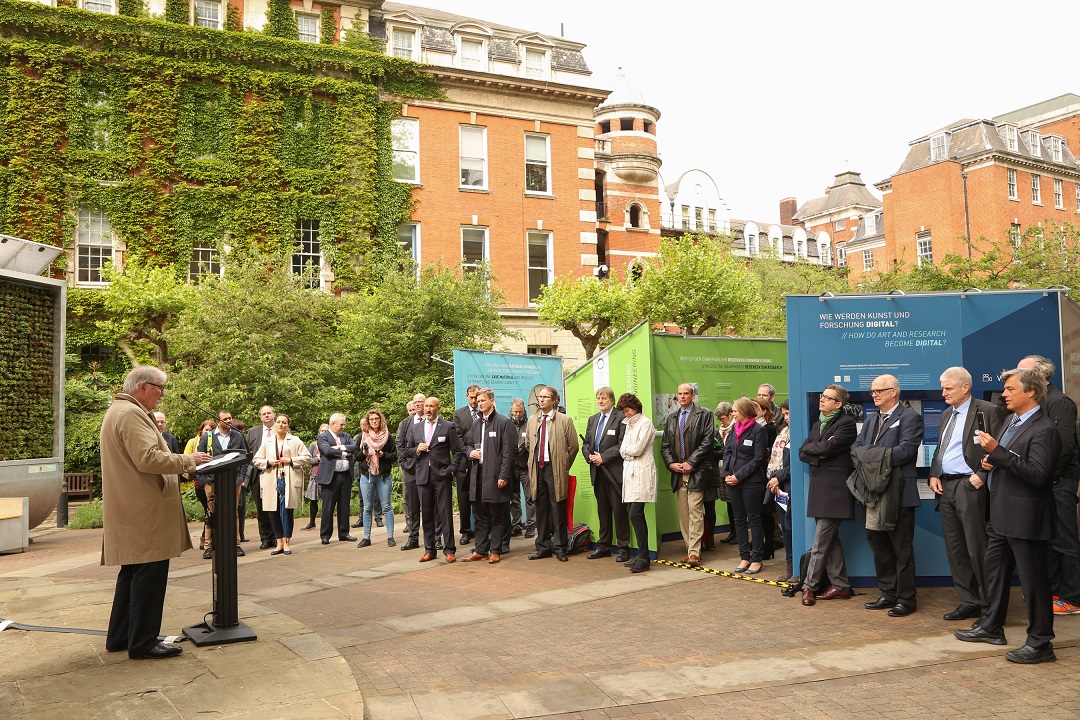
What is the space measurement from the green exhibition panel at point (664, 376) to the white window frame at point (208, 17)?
2050 cm

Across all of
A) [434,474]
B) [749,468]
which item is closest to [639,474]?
[749,468]

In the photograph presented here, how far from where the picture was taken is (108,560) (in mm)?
5633

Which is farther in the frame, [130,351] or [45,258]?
[130,351]

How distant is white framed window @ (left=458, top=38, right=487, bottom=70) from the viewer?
97.7 feet

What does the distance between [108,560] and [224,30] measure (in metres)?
24.5

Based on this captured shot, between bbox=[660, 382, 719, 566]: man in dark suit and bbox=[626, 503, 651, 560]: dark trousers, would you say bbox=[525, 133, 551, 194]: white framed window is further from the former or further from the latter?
bbox=[626, 503, 651, 560]: dark trousers

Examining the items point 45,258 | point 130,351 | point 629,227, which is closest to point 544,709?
point 45,258

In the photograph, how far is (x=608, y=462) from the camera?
9.99 m

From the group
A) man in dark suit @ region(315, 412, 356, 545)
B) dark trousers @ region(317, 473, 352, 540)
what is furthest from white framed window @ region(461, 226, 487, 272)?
dark trousers @ region(317, 473, 352, 540)

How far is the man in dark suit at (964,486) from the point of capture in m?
6.50

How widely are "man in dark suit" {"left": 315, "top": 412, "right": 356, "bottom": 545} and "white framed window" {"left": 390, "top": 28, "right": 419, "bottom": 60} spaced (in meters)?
20.0

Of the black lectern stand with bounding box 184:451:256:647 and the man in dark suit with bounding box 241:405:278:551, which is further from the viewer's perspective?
the man in dark suit with bounding box 241:405:278:551

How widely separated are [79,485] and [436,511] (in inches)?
572

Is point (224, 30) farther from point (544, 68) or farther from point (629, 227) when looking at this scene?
point (629, 227)
